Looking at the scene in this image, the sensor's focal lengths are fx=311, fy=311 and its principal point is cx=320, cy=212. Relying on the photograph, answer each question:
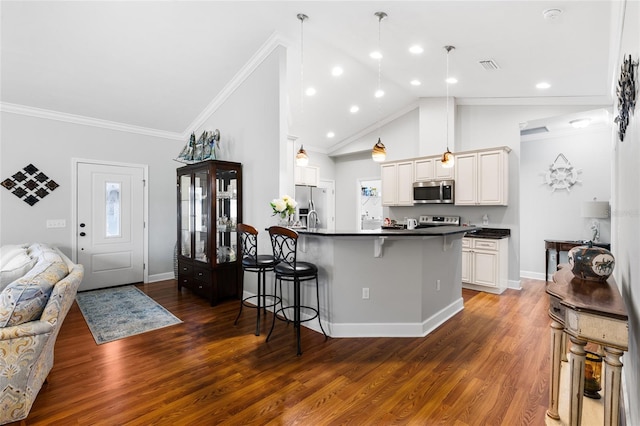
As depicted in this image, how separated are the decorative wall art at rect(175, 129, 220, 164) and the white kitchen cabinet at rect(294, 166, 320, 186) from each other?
2582 mm

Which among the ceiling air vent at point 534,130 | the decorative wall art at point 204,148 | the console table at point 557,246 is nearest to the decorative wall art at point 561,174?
the ceiling air vent at point 534,130

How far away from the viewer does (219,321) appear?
3.65m

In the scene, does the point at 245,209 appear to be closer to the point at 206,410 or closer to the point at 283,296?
the point at 283,296

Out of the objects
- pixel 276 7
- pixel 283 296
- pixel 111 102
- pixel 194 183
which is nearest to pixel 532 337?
pixel 283 296

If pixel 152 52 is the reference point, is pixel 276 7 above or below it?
above

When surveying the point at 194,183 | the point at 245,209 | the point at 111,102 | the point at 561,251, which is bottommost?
the point at 561,251

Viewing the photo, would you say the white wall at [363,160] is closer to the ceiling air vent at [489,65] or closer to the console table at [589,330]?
the ceiling air vent at [489,65]

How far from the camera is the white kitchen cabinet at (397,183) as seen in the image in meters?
6.00

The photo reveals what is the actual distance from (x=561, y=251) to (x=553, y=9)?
4274 mm

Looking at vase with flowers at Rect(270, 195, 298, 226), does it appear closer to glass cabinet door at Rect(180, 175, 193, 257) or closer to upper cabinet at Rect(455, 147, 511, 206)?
glass cabinet door at Rect(180, 175, 193, 257)

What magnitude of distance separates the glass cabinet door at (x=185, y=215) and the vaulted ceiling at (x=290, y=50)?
1.28m

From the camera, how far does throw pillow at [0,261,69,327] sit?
74.6 inches

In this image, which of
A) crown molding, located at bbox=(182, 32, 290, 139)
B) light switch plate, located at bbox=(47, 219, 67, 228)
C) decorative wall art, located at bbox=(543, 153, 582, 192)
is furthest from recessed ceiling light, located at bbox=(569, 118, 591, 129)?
light switch plate, located at bbox=(47, 219, 67, 228)

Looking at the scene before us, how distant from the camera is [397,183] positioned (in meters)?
6.18
